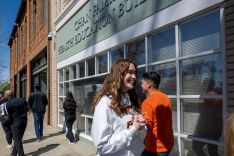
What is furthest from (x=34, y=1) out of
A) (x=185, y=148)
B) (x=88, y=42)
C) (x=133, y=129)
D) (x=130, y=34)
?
(x=133, y=129)

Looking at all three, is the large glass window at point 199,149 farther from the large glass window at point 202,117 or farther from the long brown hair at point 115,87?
the long brown hair at point 115,87

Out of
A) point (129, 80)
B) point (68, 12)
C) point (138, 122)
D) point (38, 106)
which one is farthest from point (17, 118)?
point (138, 122)

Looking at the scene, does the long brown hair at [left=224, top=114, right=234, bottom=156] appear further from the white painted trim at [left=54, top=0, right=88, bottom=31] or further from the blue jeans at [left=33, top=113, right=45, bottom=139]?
the blue jeans at [left=33, top=113, right=45, bottom=139]

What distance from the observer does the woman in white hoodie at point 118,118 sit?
2.80 metres

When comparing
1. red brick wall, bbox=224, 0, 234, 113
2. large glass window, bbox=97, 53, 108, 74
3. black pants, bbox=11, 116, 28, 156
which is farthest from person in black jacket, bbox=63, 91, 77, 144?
red brick wall, bbox=224, 0, 234, 113

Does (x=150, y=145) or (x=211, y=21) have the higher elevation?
(x=211, y=21)

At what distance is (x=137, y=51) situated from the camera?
7461 millimetres

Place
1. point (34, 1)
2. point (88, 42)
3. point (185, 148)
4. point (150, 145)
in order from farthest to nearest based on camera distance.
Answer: point (34, 1)
point (88, 42)
point (185, 148)
point (150, 145)

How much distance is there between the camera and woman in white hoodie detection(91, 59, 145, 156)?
2801 millimetres

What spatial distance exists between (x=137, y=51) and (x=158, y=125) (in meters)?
3.18

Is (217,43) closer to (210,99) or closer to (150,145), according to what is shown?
(210,99)

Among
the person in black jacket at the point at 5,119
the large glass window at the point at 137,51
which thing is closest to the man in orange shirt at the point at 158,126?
the large glass window at the point at 137,51

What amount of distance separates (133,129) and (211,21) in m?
2.84

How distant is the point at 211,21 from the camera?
5.13 metres
